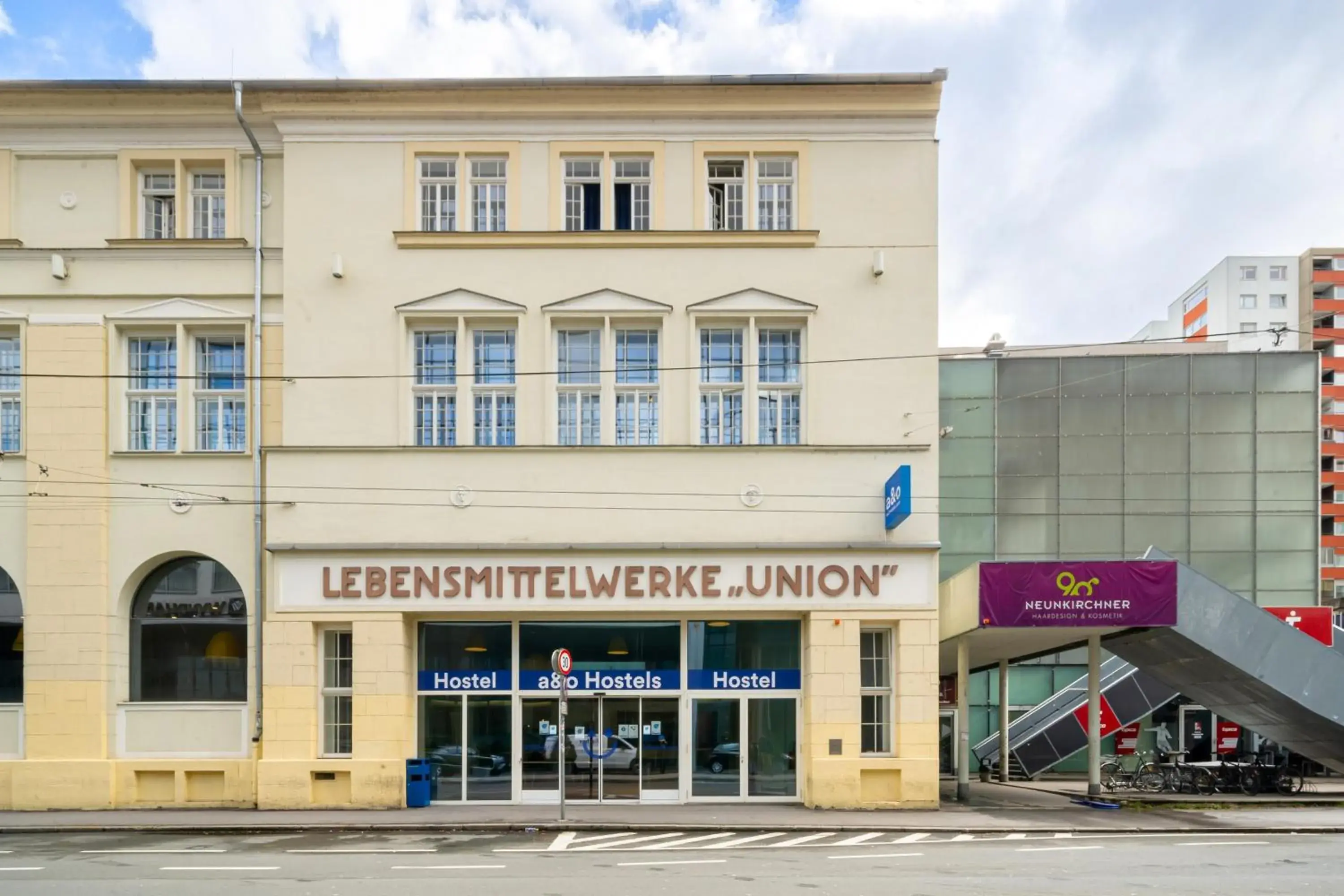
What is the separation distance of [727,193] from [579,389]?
451cm

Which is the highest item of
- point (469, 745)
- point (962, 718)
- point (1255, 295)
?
point (1255, 295)

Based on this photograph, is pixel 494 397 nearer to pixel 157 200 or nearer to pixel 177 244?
pixel 177 244

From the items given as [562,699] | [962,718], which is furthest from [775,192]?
[962,718]

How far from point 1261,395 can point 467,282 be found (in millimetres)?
23233

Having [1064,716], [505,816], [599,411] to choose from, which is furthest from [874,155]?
[1064,716]

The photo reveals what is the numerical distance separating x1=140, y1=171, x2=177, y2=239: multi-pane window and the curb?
1034cm

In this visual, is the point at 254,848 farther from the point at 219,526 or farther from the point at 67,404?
the point at 67,404

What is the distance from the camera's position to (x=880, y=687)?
2000cm

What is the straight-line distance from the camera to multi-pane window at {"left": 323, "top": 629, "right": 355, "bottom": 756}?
65.5 feet

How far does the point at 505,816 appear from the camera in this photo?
61.2ft

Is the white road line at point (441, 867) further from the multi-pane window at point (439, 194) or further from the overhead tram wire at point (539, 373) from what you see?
the multi-pane window at point (439, 194)

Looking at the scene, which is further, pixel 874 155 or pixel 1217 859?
pixel 874 155

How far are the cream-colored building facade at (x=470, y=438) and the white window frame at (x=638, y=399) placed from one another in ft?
0.23

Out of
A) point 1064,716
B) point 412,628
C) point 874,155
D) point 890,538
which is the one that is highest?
point 874,155
